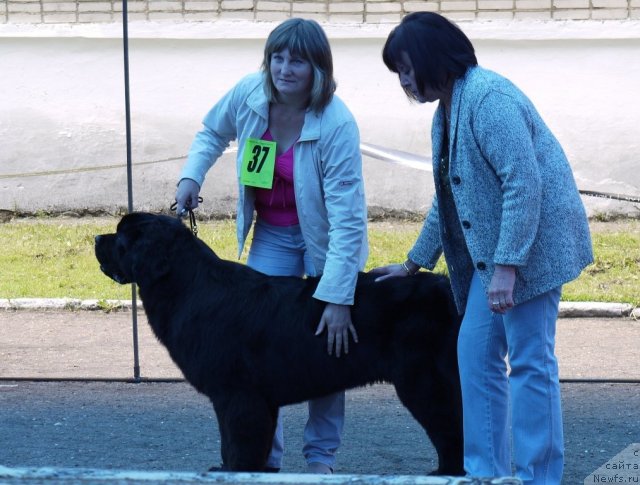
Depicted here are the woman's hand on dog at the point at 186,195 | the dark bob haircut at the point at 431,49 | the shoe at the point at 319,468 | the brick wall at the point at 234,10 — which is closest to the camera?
the dark bob haircut at the point at 431,49

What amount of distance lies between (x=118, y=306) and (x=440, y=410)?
16.5 feet

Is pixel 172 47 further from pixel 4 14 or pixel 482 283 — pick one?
pixel 482 283

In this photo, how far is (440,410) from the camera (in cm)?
420

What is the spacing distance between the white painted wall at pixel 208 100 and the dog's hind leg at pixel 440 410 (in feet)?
25.0

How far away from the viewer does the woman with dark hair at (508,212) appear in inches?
139

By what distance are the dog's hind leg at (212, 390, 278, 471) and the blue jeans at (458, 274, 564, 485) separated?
0.81 m

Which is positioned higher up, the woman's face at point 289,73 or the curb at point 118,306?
the woman's face at point 289,73

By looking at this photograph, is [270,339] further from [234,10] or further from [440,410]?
[234,10]

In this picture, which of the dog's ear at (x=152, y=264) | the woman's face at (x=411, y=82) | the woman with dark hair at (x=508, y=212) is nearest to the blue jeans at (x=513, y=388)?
the woman with dark hair at (x=508, y=212)

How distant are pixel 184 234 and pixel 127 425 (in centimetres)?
174

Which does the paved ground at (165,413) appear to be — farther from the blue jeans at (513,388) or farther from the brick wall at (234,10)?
the brick wall at (234,10)

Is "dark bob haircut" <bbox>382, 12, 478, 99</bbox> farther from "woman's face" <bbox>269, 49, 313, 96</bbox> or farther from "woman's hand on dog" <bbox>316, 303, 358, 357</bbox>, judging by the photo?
"woman's hand on dog" <bbox>316, 303, 358, 357</bbox>

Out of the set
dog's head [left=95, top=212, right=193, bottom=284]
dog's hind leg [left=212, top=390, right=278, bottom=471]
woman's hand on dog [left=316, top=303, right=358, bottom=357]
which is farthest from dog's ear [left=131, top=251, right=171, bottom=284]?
woman's hand on dog [left=316, top=303, right=358, bottom=357]

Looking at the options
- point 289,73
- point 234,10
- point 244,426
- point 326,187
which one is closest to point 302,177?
point 326,187
